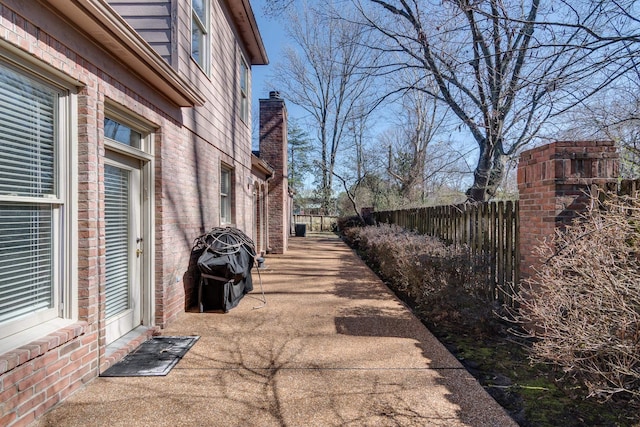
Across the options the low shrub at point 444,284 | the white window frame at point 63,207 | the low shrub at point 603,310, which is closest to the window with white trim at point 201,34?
the white window frame at point 63,207

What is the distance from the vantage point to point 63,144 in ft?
9.41

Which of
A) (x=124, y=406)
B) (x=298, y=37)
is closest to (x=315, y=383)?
(x=124, y=406)

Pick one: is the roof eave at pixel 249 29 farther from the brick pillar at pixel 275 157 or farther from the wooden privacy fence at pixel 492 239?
the wooden privacy fence at pixel 492 239

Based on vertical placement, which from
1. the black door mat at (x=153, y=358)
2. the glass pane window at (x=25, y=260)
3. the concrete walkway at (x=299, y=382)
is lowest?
the concrete walkway at (x=299, y=382)

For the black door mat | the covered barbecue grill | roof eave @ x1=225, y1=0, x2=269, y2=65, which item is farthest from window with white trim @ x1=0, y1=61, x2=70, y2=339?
roof eave @ x1=225, y1=0, x2=269, y2=65

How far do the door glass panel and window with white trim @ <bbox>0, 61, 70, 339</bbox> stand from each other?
80cm

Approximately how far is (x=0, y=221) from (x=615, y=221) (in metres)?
4.02

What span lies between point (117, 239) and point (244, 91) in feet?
20.2

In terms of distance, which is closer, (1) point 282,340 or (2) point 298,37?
(1) point 282,340

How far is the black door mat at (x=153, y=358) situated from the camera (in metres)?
3.24

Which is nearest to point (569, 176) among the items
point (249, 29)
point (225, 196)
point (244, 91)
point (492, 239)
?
point (492, 239)

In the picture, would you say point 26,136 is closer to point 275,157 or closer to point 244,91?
point 244,91

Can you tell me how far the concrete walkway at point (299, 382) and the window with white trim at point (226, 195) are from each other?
9.59 feet

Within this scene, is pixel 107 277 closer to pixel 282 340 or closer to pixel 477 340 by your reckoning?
pixel 282 340
